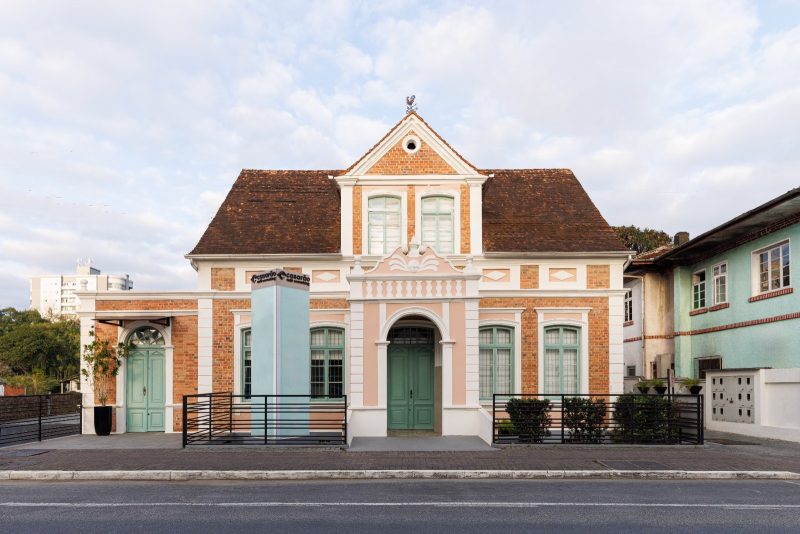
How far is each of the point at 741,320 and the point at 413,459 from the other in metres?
12.8

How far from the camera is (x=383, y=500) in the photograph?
979 cm

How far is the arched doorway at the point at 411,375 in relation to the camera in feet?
60.4

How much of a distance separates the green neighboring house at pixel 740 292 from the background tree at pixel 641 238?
2345 cm

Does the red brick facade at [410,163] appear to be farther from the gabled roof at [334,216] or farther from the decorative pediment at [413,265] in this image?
the decorative pediment at [413,265]

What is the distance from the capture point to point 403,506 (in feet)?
30.6

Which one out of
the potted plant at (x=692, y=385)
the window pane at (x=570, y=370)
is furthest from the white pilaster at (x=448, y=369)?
the potted plant at (x=692, y=385)

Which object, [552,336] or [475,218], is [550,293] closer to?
[552,336]

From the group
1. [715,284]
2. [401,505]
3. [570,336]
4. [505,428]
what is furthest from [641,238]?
[401,505]

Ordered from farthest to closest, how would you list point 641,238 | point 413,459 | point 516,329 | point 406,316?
point 641,238, point 516,329, point 406,316, point 413,459

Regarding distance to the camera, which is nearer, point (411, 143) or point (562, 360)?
point (562, 360)

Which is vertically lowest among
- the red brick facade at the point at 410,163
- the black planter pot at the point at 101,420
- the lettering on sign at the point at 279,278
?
the black planter pot at the point at 101,420

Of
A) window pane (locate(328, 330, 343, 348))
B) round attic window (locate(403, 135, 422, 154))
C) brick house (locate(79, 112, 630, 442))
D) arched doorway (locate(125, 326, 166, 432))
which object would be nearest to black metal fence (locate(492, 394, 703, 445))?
brick house (locate(79, 112, 630, 442))

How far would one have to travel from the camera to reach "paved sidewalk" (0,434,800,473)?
41.0 feet

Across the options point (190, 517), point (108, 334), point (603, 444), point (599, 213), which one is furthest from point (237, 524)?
point (599, 213)
